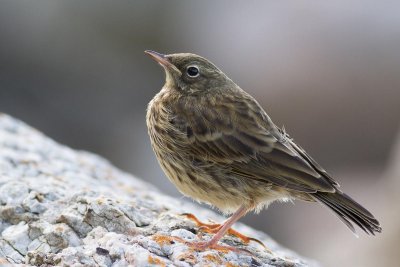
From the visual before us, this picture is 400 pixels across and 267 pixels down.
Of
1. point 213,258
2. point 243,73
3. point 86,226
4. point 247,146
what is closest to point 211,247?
point 213,258

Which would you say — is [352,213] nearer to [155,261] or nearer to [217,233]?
[217,233]

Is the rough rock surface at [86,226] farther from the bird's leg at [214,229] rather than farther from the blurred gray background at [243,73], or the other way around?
the blurred gray background at [243,73]

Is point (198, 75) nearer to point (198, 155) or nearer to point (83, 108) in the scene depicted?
point (198, 155)

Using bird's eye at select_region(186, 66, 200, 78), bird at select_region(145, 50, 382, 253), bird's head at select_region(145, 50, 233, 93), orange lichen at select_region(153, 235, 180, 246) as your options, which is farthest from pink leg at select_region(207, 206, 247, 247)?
bird's eye at select_region(186, 66, 200, 78)

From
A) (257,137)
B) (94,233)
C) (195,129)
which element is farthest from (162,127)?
(94,233)

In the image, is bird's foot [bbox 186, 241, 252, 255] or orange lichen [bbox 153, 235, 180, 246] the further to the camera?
bird's foot [bbox 186, 241, 252, 255]

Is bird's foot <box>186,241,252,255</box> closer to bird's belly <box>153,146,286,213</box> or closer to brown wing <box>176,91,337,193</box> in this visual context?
bird's belly <box>153,146,286,213</box>

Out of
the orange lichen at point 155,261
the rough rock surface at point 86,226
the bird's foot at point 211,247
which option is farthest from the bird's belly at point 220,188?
the orange lichen at point 155,261

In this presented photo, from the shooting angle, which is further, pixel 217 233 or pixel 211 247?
pixel 217 233
